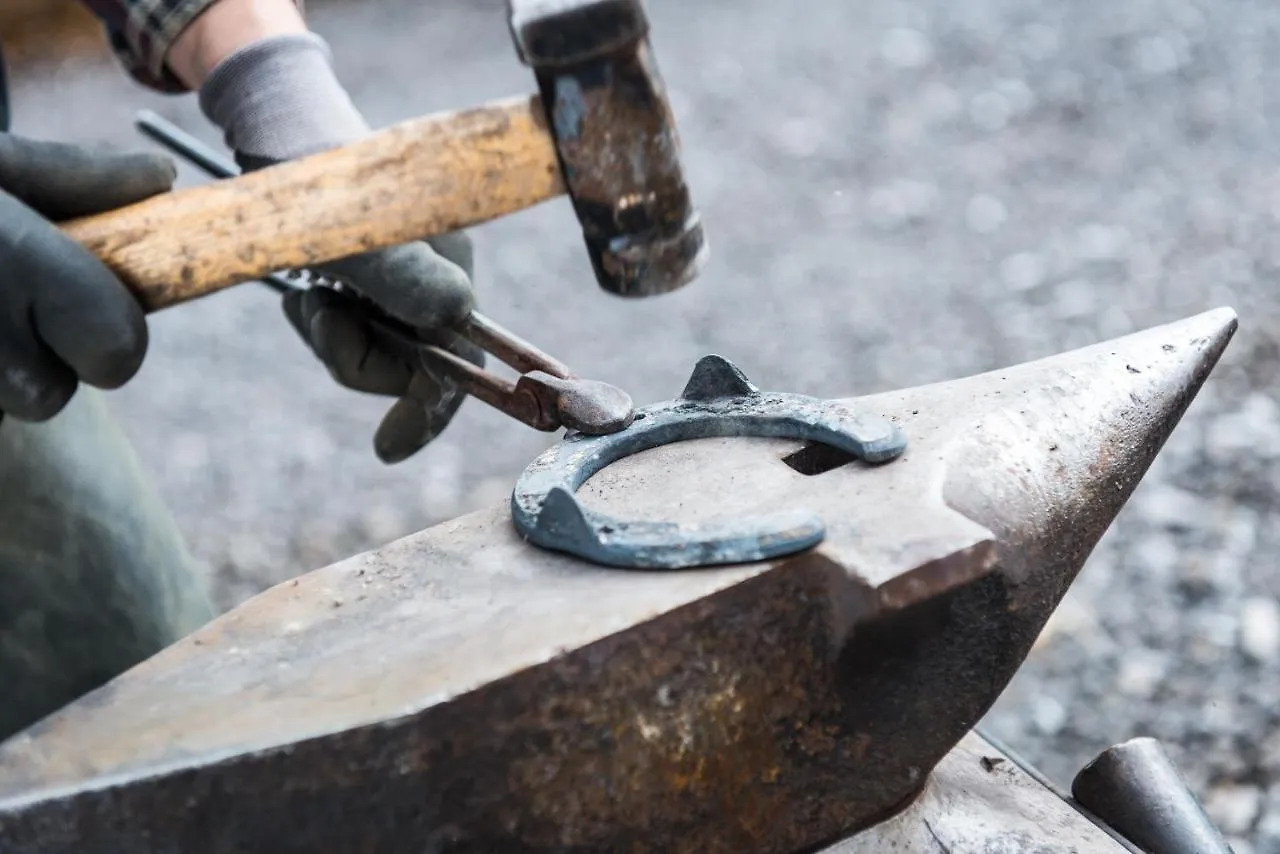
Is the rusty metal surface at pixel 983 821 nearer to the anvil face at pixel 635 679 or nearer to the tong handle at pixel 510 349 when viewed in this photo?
the anvil face at pixel 635 679

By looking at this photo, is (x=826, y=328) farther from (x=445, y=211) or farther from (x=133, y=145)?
(x=133, y=145)

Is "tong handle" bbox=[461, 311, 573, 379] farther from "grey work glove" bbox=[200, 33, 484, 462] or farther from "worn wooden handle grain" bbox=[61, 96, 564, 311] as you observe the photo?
"worn wooden handle grain" bbox=[61, 96, 564, 311]

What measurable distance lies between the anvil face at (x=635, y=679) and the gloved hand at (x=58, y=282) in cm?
26

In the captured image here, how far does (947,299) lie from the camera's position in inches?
120

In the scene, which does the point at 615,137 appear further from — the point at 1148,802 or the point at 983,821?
the point at 1148,802

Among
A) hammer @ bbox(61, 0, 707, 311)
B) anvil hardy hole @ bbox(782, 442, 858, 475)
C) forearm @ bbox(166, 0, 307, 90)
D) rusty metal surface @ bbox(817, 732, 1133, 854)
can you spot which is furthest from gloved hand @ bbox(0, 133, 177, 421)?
rusty metal surface @ bbox(817, 732, 1133, 854)

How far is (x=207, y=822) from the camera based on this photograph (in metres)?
0.79

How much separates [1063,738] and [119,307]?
1508 millimetres

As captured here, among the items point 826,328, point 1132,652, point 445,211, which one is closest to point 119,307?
point 445,211

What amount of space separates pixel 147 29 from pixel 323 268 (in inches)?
19.0

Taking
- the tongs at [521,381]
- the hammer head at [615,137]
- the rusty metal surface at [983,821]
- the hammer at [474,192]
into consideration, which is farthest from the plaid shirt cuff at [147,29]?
the rusty metal surface at [983,821]

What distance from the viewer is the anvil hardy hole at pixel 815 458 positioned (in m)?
1.01

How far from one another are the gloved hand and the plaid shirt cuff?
0.45 m

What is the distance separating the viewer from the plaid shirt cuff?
150 centimetres
